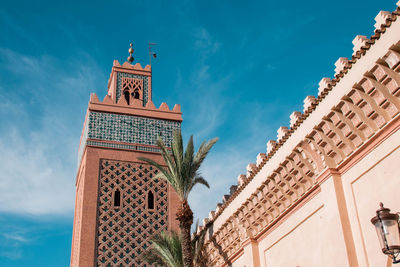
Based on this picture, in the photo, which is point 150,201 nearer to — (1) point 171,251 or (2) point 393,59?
(1) point 171,251

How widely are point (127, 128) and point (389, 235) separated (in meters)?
9.81

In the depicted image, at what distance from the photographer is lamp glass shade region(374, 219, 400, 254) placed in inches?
194

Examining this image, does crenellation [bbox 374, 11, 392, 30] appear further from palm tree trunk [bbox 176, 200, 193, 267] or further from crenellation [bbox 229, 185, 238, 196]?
palm tree trunk [bbox 176, 200, 193, 267]

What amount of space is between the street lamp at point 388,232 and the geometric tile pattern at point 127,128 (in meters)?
9.39

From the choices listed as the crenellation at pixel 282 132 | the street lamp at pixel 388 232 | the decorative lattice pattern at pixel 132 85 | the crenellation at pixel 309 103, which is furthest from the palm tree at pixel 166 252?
the street lamp at pixel 388 232

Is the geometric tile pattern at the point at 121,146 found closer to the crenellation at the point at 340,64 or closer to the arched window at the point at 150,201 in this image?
the arched window at the point at 150,201

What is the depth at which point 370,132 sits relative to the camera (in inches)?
277

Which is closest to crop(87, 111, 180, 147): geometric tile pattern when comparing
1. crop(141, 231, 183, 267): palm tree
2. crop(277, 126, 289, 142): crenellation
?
crop(141, 231, 183, 267): palm tree

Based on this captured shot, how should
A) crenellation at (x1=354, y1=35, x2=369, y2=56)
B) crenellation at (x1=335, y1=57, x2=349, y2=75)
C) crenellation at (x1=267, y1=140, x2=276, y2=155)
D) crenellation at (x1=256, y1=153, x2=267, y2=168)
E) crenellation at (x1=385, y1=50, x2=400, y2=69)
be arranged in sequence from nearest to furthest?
1. crenellation at (x1=385, y1=50, x2=400, y2=69)
2. crenellation at (x1=354, y1=35, x2=369, y2=56)
3. crenellation at (x1=335, y1=57, x2=349, y2=75)
4. crenellation at (x1=267, y1=140, x2=276, y2=155)
5. crenellation at (x1=256, y1=153, x2=267, y2=168)

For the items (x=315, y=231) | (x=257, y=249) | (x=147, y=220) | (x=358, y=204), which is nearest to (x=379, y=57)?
(x=358, y=204)

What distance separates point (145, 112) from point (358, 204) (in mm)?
8146

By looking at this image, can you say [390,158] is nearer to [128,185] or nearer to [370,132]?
[370,132]

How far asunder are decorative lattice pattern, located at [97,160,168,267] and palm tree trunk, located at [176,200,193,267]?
211 cm

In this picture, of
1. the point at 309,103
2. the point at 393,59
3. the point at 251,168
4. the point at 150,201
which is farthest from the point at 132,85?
the point at 393,59
